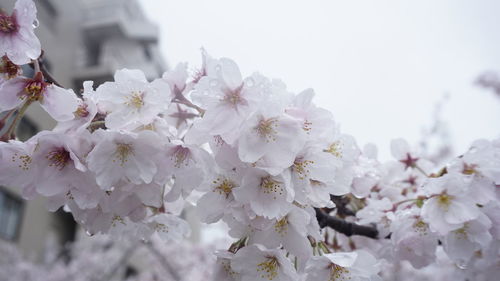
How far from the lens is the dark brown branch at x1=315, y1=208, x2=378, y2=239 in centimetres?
126

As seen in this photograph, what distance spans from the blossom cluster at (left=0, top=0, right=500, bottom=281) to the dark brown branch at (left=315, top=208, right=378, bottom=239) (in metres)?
0.16

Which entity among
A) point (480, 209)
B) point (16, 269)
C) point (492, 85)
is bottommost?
point (16, 269)

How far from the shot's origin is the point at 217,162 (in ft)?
3.12

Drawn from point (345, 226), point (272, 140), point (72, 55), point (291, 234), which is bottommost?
point (72, 55)

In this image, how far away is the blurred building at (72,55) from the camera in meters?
9.73

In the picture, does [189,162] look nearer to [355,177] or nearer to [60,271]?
[355,177]

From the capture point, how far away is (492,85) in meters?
6.50

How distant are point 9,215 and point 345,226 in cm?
1025

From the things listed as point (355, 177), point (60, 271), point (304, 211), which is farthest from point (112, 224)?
point (60, 271)

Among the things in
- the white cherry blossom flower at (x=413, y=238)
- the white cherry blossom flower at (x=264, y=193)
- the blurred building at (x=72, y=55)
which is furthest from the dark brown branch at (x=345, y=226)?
the blurred building at (x=72, y=55)

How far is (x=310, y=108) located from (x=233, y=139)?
0.20 meters

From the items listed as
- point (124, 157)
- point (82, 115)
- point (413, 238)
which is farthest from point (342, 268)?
point (82, 115)

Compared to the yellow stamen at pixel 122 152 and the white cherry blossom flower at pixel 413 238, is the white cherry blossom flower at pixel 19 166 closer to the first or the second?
the yellow stamen at pixel 122 152

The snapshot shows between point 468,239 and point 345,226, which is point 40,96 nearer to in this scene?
point 345,226
